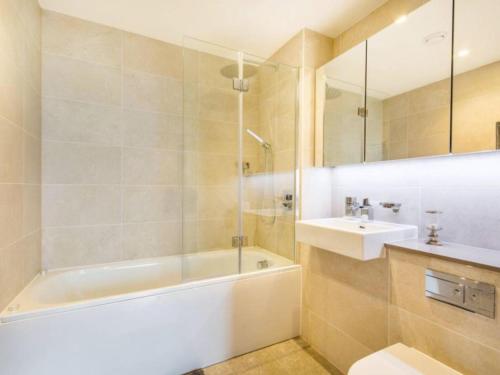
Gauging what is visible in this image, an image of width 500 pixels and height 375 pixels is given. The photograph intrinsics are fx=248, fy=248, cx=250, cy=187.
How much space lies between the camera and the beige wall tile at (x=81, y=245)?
1935 millimetres

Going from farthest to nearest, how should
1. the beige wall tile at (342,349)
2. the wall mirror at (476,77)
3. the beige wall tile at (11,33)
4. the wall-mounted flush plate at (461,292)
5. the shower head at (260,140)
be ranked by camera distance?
the shower head at (260,140) → the beige wall tile at (342,349) → the beige wall tile at (11,33) → the wall mirror at (476,77) → the wall-mounted flush plate at (461,292)

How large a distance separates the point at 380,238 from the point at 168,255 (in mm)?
1819

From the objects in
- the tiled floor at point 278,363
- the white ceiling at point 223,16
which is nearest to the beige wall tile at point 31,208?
the white ceiling at point 223,16

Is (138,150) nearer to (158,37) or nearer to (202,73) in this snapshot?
(202,73)

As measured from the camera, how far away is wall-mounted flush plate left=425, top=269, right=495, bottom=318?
959mm

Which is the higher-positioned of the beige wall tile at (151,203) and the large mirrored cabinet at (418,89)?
the large mirrored cabinet at (418,89)

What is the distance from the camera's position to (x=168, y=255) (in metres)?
2.34

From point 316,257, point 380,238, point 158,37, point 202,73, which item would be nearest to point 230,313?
point 316,257

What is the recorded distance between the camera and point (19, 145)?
146cm

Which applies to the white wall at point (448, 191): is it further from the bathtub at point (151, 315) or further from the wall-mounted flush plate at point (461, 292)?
the bathtub at point (151, 315)

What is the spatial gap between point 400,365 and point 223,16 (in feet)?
7.92

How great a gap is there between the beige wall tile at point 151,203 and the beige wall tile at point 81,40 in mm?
1104

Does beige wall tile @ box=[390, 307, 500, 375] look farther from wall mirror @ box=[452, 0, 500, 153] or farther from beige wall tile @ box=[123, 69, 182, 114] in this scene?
beige wall tile @ box=[123, 69, 182, 114]

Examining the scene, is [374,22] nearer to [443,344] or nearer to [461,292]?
[461,292]
